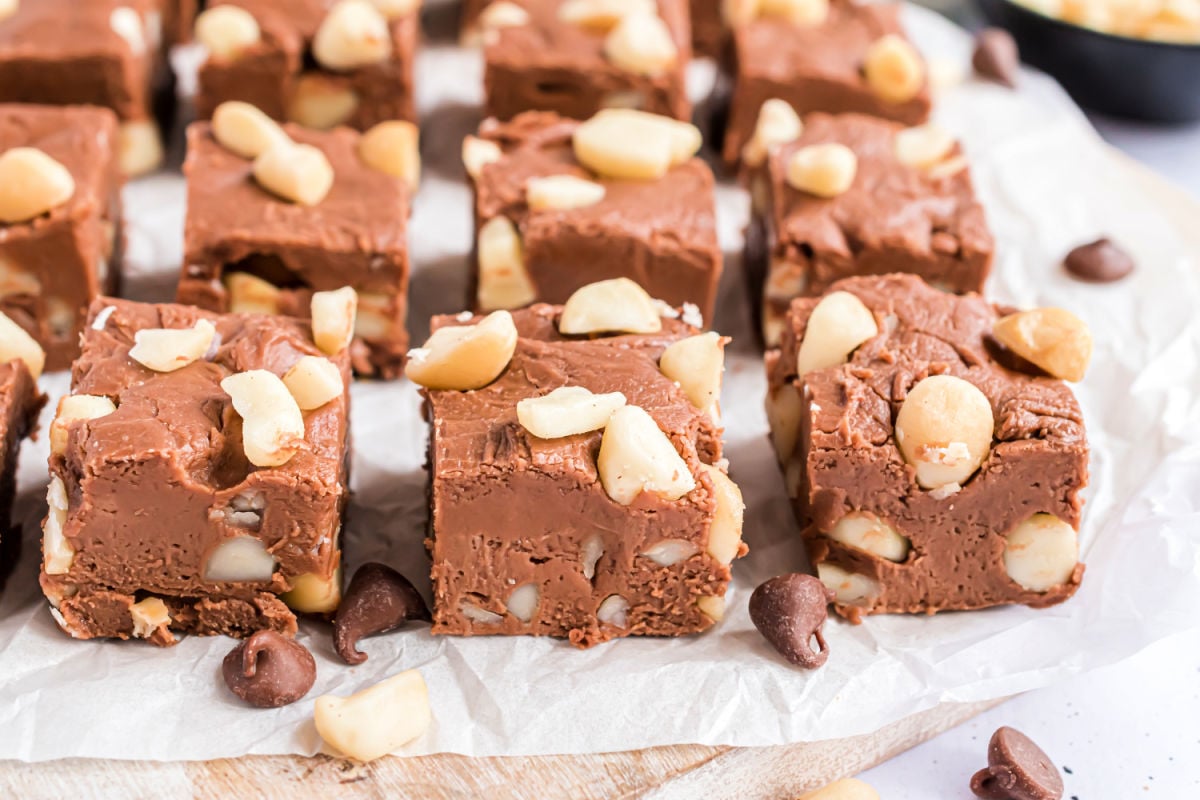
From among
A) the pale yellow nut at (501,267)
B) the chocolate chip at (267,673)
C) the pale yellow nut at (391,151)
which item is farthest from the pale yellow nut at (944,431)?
the pale yellow nut at (391,151)

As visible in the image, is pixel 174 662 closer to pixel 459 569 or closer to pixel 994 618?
pixel 459 569

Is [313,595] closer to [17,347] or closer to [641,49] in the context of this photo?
[17,347]

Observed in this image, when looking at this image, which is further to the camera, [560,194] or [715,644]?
[560,194]

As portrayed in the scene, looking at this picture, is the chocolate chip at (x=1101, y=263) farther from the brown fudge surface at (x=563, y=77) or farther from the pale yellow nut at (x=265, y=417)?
the pale yellow nut at (x=265, y=417)

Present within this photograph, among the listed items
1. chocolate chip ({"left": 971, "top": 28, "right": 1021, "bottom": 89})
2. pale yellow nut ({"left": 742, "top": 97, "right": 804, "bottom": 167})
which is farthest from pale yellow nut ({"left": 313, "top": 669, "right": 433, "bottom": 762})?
chocolate chip ({"left": 971, "top": 28, "right": 1021, "bottom": 89})

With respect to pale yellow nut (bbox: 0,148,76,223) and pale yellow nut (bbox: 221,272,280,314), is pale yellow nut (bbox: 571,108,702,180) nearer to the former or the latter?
pale yellow nut (bbox: 221,272,280,314)

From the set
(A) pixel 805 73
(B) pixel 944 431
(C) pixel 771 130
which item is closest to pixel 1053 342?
(B) pixel 944 431
